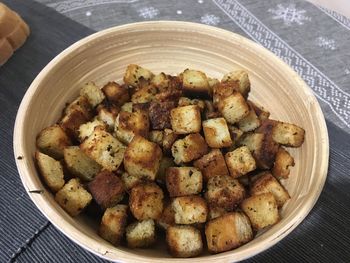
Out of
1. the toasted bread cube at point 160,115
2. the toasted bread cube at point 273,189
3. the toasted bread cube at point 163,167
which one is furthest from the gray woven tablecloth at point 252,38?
the toasted bread cube at point 160,115

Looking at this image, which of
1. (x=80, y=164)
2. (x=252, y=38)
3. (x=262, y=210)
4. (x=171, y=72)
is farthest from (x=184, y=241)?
(x=252, y=38)

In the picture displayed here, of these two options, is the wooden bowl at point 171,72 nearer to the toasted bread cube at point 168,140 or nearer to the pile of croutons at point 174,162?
the pile of croutons at point 174,162

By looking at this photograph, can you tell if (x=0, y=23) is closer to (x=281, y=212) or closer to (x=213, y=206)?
(x=213, y=206)

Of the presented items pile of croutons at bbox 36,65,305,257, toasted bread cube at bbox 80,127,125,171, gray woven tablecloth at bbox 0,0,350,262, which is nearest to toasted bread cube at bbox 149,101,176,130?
pile of croutons at bbox 36,65,305,257

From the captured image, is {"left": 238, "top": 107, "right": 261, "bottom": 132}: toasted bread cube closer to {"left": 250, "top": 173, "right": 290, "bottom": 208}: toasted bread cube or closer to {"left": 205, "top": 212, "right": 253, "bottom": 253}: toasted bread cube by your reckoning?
{"left": 250, "top": 173, "right": 290, "bottom": 208}: toasted bread cube

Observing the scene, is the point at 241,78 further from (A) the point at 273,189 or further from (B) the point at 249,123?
(A) the point at 273,189

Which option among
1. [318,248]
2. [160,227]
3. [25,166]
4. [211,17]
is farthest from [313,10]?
[25,166]
